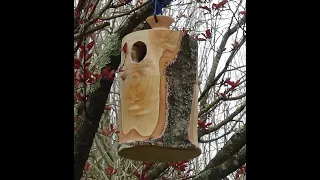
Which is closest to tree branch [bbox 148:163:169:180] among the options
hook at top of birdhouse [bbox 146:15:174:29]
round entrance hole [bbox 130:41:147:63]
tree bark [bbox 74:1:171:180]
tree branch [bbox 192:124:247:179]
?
tree branch [bbox 192:124:247:179]

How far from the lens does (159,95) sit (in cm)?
216

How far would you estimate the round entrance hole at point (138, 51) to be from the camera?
7.42 feet

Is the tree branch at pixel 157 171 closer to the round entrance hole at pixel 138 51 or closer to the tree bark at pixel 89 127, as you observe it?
the tree bark at pixel 89 127

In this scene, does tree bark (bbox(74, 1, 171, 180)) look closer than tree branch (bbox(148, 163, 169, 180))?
Yes

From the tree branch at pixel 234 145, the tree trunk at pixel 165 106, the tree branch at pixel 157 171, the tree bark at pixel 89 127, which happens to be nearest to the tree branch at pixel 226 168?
the tree branch at pixel 234 145

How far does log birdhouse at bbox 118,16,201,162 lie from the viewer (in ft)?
7.10

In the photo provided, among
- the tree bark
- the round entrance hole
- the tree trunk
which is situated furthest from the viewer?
the tree bark

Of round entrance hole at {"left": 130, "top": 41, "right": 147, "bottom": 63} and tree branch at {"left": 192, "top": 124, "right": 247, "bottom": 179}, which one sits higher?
round entrance hole at {"left": 130, "top": 41, "right": 147, "bottom": 63}

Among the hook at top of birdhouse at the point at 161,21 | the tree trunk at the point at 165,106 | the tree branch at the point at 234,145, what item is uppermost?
the hook at top of birdhouse at the point at 161,21

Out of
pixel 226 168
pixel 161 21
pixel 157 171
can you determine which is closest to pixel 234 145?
pixel 226 168

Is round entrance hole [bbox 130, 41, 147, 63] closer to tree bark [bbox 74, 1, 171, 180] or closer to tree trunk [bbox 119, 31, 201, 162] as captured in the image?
tree trunk [bbox 119, 31, 201, 162]

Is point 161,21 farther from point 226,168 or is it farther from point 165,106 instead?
point 226,168
